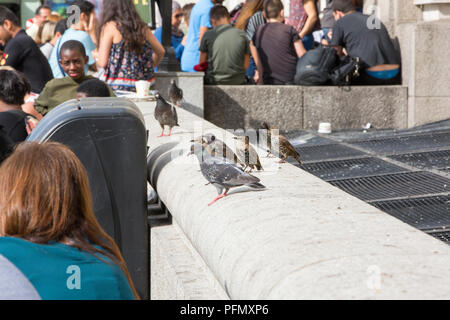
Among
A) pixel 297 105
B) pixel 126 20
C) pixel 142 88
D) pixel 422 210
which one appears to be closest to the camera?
pixel 422 210

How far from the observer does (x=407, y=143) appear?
25.0 feet

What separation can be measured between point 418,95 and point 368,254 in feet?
25.0

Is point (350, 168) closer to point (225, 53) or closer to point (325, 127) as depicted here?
point (325, 127)

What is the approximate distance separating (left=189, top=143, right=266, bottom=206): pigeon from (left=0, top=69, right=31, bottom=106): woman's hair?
9.96 ft

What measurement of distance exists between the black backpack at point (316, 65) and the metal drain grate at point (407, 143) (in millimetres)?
1575

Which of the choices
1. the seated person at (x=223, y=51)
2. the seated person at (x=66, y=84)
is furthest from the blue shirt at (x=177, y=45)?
the seated person at (x=66, y=84)

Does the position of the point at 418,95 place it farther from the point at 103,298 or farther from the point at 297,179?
the point at 103,298

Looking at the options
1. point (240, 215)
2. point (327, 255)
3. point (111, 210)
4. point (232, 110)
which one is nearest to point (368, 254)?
point (327, 255)

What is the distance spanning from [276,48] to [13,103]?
4.82m

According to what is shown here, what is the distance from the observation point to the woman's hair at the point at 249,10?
11031 millimetres

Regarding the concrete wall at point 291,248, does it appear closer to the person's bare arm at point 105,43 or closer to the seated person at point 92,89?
the seated person at point 92,89

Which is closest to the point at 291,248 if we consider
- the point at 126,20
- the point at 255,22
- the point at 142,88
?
the point at 142,88

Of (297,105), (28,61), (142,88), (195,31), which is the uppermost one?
(195,31)

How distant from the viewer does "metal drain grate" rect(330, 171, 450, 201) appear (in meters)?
5.29
